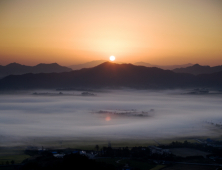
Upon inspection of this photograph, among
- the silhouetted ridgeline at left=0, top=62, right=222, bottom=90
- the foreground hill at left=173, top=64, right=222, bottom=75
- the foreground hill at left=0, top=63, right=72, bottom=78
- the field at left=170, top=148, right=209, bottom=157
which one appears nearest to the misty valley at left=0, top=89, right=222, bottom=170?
the field at left=170, top=148, right=209, bottom=157

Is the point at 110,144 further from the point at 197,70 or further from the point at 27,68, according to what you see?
the point at 197,70

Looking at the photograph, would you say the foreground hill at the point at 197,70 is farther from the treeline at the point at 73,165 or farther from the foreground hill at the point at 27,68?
the treeline at the point at 73,165

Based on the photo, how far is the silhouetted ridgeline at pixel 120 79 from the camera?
4012 cm

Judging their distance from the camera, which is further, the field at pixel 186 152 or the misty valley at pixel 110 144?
the field at pixel 186 152

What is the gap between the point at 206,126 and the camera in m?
12.0

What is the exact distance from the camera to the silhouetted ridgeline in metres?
40.1

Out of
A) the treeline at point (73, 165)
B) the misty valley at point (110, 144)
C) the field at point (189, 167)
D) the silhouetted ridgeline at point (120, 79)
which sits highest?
the silhouetted ridgeline at point (120, 79)

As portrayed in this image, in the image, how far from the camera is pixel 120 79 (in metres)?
41.9

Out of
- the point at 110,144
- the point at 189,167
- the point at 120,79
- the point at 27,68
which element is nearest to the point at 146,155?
the point at 189,167

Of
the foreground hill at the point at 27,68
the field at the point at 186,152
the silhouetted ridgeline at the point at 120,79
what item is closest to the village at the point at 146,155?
the field at the point at 186,152

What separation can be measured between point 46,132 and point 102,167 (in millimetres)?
5480

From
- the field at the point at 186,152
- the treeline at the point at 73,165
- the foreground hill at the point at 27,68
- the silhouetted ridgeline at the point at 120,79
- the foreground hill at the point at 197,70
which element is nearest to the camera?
the treeline at the point at 73,165

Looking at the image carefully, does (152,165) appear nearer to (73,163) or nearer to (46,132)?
(73,163)

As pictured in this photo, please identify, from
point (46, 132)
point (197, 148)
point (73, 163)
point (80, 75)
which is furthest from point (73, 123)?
point (80, 75)
